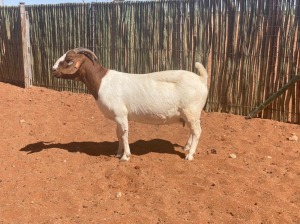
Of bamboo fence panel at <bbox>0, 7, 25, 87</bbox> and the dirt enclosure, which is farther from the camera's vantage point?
bamboo fence panel at <bbox>0, 7, 25, 87</bbox>

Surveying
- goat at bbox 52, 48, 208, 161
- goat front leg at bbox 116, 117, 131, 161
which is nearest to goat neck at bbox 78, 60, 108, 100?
goat at bbox 52, 48, 208, 161

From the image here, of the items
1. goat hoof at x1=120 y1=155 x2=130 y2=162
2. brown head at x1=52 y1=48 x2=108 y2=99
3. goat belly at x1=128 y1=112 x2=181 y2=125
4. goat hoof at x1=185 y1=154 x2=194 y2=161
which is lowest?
goat hoof at x1=120 y1=155 x2=130 y2=162

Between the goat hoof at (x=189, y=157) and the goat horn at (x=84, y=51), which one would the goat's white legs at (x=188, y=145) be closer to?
the goat hoof at (x=189, y=157)

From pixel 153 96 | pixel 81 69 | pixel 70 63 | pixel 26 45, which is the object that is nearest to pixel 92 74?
pixel 81 69

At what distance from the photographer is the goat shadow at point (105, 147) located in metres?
6.08

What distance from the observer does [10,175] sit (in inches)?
209

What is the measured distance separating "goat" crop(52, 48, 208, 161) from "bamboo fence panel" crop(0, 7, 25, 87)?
5604mm

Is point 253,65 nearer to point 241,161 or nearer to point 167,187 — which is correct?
point 241,161

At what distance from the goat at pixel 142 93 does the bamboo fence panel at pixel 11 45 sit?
5.60 m

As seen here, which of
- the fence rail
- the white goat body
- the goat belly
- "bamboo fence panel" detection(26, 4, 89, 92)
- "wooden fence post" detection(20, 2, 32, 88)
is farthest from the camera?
"wooden fence post" detection(20, 2, 32, 88)

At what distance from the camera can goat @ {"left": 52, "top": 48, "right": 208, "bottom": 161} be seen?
543 centimetres

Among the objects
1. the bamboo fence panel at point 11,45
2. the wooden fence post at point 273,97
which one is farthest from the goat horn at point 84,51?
the bamboo fence panel at point 11,45

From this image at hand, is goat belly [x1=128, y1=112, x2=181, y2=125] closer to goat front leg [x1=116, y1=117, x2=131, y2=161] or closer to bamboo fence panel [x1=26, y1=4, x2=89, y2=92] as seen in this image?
goat front leg [x1=116, y1=117, x2=131, y2=161]

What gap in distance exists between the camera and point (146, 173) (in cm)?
516
